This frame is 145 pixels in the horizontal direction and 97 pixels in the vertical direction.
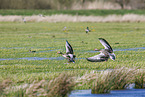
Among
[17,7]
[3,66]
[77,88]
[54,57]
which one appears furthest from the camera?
[17,7]

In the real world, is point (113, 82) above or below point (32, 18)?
below

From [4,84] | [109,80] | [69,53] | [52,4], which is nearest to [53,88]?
[4,84]

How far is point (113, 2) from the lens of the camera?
8650cm

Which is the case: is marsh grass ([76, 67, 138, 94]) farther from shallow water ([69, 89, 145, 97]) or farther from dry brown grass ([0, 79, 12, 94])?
dry brown grass ([0, 79, 12, 94])

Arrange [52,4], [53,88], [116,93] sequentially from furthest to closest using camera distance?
[52,4], [116,93], [53,88]

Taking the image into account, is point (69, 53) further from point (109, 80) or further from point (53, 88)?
point (53, 88)

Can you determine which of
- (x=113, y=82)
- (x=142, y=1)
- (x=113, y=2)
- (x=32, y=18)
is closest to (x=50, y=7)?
(x=113, y=2)


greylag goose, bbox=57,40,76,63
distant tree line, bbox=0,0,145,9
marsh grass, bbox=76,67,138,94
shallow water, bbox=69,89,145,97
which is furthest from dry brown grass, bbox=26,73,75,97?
distant tree line, bbox=0,0,145,9

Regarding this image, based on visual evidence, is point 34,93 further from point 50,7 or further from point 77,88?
point 50,7

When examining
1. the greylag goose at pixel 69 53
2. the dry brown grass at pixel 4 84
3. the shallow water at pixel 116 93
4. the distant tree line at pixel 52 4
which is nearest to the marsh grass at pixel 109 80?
the shallow water at pixel 116 93

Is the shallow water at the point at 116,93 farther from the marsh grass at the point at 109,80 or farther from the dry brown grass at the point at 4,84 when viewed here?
the dry brown grass at the point at 4,84

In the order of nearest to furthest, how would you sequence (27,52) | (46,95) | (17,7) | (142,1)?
1. (46,95)
2. (27,52)
3. (17,7)
4. (142,1)

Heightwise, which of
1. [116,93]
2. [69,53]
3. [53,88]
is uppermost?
[69,53]

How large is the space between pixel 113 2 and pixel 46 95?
262 feet
